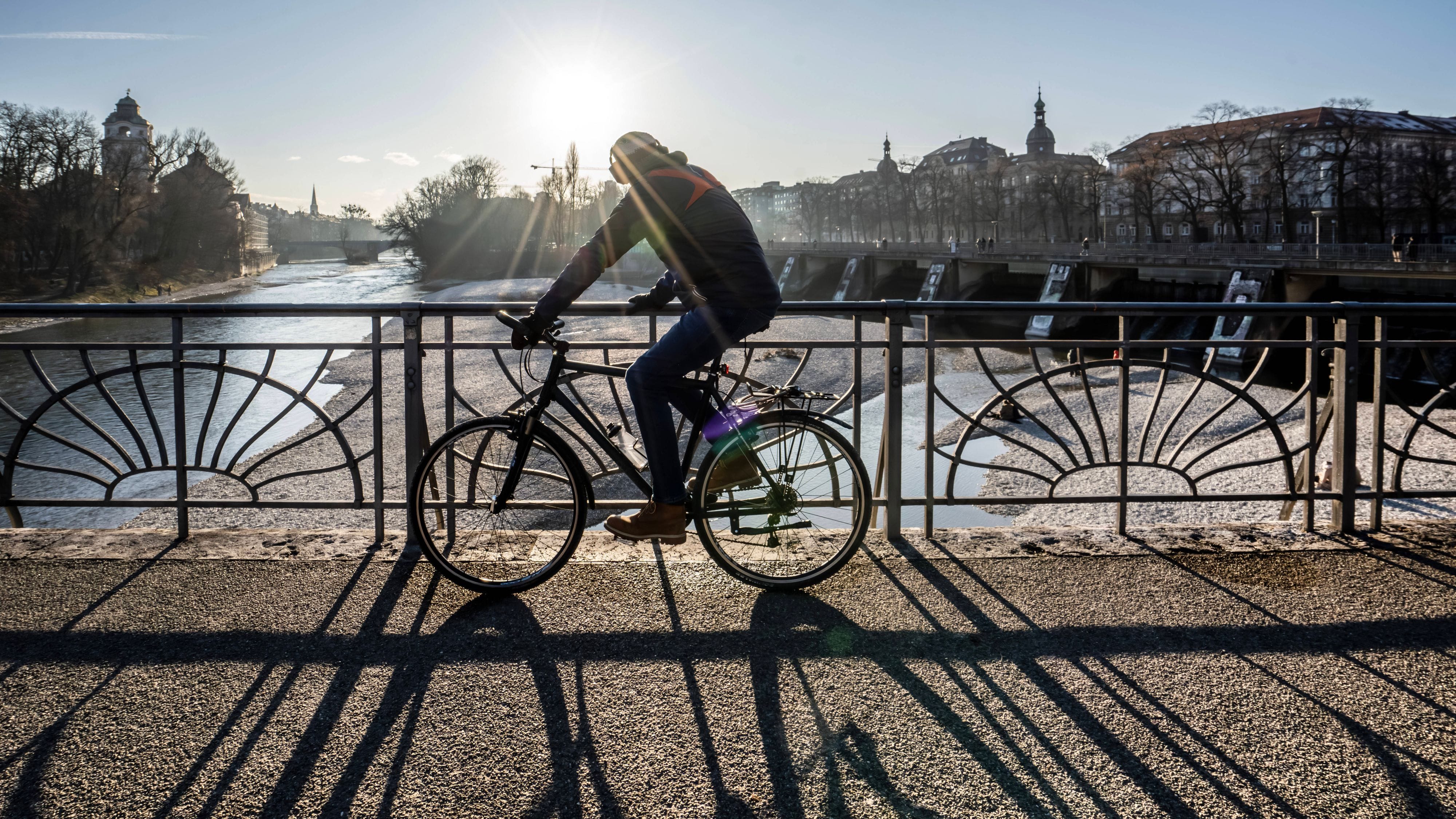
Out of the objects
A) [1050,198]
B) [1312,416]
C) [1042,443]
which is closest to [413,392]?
[1312,416]

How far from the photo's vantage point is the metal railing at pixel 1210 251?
3862 centimetres

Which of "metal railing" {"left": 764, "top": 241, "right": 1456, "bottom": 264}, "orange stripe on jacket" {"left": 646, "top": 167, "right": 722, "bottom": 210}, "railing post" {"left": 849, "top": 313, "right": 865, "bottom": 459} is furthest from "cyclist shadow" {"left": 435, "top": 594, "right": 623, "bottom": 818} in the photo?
"metal railing" {"left": 764, "top": 241, "right": 1456, "bottom": 264}

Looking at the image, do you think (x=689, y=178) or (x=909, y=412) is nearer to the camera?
(x=689, y=178)

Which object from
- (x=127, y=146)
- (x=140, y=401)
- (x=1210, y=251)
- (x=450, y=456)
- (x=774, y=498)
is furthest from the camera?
(x=127, y=146)

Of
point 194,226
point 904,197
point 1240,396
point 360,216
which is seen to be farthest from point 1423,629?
point 360,216

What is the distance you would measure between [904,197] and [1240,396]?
336 feet

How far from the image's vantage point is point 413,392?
468cm

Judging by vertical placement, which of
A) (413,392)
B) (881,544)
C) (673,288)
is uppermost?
(673,288)

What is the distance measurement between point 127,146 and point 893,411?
98.1 meters

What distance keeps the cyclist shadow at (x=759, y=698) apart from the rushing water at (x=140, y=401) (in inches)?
83.0

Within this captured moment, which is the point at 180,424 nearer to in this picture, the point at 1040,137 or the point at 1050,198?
the point at 1050,198

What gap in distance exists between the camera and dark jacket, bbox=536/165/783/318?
369 centimetres

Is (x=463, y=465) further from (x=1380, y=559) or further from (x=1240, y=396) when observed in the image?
(x=1380, y=559)

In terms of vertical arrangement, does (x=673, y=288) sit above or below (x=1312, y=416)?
above
